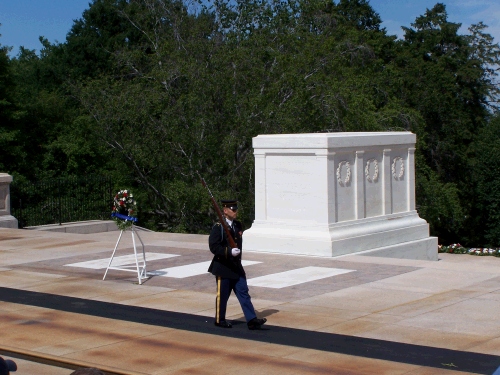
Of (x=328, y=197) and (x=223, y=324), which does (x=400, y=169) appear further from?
(x=223, y=324)

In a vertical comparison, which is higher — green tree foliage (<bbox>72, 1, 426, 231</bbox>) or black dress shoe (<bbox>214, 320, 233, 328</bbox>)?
green tree foliage (<bbox>72, 1, 426, 231</bbox>)

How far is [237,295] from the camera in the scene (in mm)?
9094

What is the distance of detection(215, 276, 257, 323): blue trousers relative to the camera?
8.98m

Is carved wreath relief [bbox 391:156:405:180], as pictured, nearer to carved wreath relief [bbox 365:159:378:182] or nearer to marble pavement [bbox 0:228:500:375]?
carved wreath relief [bbox 365:159:378:182]

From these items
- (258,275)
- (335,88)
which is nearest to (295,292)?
(258,275)

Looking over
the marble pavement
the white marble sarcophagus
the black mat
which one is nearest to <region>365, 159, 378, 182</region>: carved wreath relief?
the white marble sarcophagus

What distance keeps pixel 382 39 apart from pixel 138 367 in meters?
43.3

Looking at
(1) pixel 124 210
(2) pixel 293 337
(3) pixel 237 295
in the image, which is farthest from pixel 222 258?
(1) pixel 124 210

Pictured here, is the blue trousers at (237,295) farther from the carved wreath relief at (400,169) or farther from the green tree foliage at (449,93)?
the green tree foliage at (449,93)

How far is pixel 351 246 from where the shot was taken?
15.4 meters

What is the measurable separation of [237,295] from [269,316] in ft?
3.08

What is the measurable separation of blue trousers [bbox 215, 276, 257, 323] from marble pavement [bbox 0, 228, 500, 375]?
0.74ft

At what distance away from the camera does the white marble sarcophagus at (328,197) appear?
1532 centimetres

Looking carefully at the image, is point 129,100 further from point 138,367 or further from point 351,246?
point 138,367
